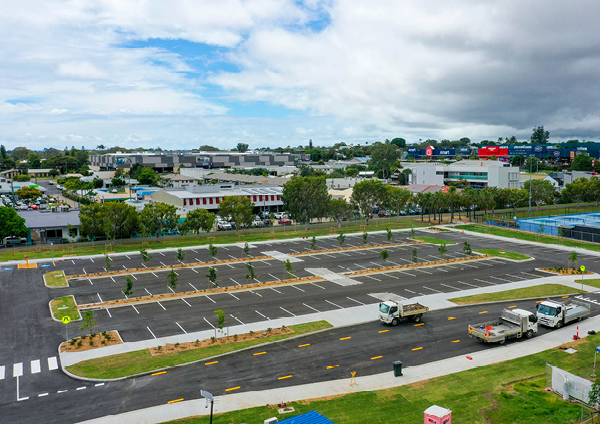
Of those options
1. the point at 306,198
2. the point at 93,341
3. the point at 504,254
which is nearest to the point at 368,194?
the point at 306,198

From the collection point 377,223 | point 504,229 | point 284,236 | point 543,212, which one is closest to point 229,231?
point 284,236

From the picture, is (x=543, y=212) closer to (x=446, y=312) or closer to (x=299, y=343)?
(x=446, y=312)

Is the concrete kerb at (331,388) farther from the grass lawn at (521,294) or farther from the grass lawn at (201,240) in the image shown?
the grass lawn at (201,240)

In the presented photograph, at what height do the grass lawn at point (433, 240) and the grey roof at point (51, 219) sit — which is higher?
the grey roof at point (51, 219)

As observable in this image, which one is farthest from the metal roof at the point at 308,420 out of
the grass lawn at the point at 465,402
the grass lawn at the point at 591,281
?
the grass lawn at the point at 591,281

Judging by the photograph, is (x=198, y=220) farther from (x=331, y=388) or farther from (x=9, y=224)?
(x=331, y=388)
